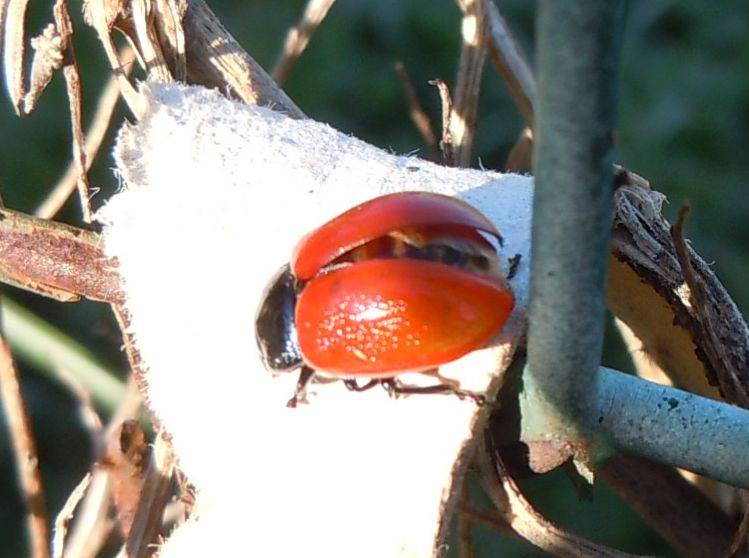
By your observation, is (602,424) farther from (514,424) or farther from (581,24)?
(581,24)

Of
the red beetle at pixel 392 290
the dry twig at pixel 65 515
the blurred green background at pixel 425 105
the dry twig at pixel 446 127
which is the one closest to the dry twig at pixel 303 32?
the dry twig at pixel 446 127

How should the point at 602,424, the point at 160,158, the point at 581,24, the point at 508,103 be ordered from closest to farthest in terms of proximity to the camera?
1. the point at 581,24
2. the point at 602,424
3. the point at 160,158
4. the point at 508,103

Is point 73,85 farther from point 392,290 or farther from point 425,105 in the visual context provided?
point 425,105

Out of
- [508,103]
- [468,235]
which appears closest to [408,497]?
[468,235]

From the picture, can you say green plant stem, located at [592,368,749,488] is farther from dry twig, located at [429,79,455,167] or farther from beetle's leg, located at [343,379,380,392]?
dry twig, located at [429,79,455,167]

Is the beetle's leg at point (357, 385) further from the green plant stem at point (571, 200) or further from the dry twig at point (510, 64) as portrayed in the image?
the dry twig at point (510, 64)

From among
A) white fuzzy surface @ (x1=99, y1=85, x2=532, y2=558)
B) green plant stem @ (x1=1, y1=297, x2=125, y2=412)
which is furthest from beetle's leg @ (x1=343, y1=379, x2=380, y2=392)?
green plant stem @ (x1=1, y1=297, x2=125, y2=412)
